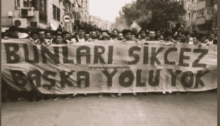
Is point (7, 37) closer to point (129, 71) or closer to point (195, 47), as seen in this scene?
point (129, 71)

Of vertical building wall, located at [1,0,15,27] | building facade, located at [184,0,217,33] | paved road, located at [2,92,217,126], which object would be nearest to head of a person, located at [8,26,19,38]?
paved road, located at [2,92,217,126]

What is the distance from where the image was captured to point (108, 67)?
760 centimetres

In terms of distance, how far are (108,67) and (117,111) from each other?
1.82 meters

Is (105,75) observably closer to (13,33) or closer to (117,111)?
(117,111)

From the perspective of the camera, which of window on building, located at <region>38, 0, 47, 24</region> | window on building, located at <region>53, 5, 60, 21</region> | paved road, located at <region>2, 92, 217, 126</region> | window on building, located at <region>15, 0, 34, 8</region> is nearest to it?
paved road, located at <region>2, 92, 217, 126</region>

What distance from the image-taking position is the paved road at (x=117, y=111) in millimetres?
5340

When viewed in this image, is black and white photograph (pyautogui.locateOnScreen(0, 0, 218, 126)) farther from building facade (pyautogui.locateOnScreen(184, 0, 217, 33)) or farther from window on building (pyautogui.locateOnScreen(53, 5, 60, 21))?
building facade (pyautogui.locateOnScreen(184, 0, 217, 33))

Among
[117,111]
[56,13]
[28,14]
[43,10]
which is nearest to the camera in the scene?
[117,111]

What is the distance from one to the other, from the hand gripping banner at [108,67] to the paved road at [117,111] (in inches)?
14.7

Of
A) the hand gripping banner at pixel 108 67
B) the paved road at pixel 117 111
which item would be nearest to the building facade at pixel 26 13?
the hand gripping banner at pixel 108 67

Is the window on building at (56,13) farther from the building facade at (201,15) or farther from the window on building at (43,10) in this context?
the building facade at (201,15)

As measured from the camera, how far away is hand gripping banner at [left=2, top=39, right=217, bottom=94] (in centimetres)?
721

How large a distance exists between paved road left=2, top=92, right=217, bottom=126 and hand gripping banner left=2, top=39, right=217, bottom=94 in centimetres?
37

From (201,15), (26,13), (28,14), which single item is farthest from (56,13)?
(201,15)
